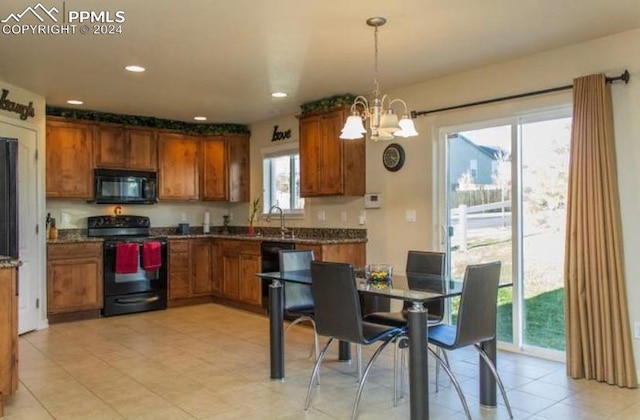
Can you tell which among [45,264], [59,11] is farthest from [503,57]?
[45,264]

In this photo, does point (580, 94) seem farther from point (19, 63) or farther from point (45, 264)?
point (45, 264)

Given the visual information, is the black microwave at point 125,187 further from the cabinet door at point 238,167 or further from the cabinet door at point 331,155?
the cabinet door at point 331,155

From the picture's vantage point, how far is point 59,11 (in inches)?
122

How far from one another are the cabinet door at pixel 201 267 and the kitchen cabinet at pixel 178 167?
71cm

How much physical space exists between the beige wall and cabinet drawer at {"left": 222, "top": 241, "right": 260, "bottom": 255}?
0.69m

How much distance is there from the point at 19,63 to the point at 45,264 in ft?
7.21

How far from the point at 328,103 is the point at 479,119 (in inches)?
65.4

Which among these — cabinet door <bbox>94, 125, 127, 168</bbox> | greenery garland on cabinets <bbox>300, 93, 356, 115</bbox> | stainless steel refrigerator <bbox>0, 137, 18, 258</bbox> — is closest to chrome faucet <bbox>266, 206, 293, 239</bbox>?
greenery garland on cabinets <bbox>300, 93, 356, 115</bbox>

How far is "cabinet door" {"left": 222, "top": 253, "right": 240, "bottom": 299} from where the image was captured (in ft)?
20.4

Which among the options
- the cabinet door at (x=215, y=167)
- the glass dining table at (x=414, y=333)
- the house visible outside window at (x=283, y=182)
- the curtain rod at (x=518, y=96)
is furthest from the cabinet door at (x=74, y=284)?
the curtain rod at (x=518, y=96)

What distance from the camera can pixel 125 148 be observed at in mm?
6309

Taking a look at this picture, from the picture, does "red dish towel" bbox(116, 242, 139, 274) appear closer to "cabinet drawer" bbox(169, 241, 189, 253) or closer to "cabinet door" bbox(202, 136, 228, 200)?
"cabinet drawer" bbox(169, 241, 189, 253)

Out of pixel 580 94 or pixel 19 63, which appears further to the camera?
pixel 19 63

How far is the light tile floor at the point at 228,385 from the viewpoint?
2971mm
